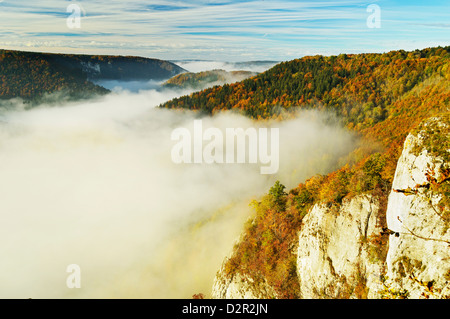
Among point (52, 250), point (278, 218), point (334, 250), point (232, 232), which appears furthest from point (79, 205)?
point (334, 250)

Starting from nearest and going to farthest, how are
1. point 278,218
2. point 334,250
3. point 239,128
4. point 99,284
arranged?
point 334,250
point 278,218
point 99,284
point 239,128

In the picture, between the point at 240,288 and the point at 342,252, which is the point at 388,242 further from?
the point at 240,288

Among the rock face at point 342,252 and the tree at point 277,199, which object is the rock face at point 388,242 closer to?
the rock face at point 342,252

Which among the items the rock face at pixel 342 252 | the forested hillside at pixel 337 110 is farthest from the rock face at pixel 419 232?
the rock face at pixel 342 252

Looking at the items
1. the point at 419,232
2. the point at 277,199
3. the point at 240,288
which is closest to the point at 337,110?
the point at 277,199

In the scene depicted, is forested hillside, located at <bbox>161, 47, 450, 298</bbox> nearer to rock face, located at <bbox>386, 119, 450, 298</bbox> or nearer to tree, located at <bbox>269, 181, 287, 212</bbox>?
tree, located at <bbox>269, 181, 287, 212</bbox>

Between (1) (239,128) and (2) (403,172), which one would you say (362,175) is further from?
(1) (239,128)
